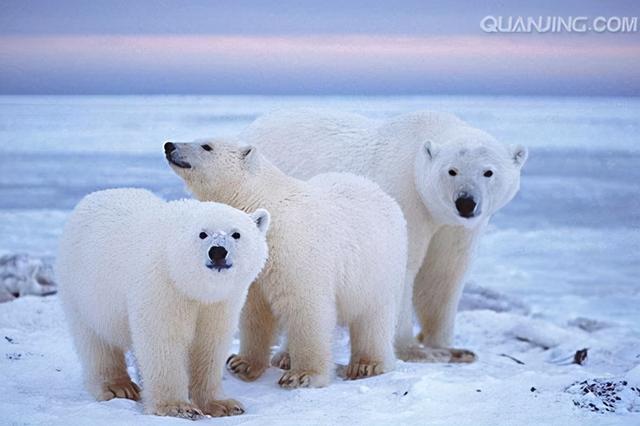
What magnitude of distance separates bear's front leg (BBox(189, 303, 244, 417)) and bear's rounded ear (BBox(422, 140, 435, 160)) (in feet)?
5.23

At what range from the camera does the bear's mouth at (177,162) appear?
4598 millimetres

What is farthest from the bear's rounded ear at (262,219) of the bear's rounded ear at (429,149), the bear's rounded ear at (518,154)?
the bear's rounded ear at (518,154)

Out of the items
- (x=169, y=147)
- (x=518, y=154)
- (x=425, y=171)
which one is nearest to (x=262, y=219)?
(x=169, y=147)

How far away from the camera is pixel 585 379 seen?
14.4 feet

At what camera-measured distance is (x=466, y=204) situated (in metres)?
4.96

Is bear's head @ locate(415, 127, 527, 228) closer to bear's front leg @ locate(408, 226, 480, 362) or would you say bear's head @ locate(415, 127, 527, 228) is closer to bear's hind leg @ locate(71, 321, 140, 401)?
bear's front leg @ locate(408, 226, 480, 362)

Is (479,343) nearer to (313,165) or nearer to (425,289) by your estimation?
(425,289)

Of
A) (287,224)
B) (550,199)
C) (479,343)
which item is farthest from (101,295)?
(550,199)

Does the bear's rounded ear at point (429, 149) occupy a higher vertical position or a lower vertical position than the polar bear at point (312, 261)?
higher

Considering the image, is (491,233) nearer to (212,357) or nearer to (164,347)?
(212,357)

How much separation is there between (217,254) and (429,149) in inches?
70.9

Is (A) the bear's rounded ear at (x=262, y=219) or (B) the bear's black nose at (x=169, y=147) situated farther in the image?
(B) the bear's black nose at (x=169, y=147)

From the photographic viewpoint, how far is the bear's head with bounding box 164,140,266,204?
4.61 metres

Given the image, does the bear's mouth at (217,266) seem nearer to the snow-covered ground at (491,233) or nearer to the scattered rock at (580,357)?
the snow-covered ground at (491,233)
